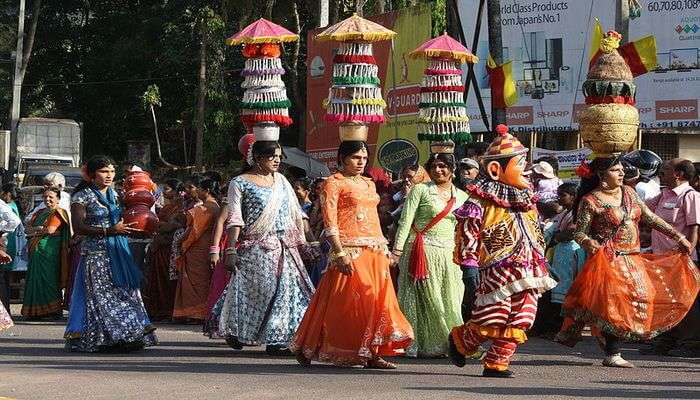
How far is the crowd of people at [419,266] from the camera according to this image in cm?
974

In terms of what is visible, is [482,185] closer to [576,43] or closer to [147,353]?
[147,353]

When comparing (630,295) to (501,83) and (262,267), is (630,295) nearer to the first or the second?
(262,267)

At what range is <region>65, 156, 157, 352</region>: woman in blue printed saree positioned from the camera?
38.2 feet

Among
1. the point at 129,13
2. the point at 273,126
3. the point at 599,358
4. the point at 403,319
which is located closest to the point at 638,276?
the point at 599,358

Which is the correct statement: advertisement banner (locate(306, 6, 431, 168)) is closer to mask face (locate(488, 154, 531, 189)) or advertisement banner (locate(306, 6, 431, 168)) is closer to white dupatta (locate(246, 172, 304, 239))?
white dupatta (locate(246, 172, 304, 239))

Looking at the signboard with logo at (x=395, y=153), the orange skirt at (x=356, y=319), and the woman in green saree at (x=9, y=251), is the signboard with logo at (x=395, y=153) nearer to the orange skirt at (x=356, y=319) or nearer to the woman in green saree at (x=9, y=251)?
the woman in green saree at (x=9, y=251)

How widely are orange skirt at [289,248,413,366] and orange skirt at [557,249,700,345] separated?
146 centimetres

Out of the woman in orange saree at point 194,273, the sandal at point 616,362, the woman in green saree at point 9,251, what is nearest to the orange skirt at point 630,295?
the sandal at point 616,362

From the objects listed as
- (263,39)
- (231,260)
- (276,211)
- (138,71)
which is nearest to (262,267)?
(231,260)

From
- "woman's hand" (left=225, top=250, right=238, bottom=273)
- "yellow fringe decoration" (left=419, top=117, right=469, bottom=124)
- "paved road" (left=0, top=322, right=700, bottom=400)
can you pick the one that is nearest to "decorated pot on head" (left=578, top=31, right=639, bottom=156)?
"paved road" (left=0, top=322, right=700, bottom=400)

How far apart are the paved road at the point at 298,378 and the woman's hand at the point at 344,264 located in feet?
2.45

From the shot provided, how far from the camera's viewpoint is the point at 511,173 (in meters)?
9.78

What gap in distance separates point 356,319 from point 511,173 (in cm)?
162

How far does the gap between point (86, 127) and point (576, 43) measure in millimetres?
28041
